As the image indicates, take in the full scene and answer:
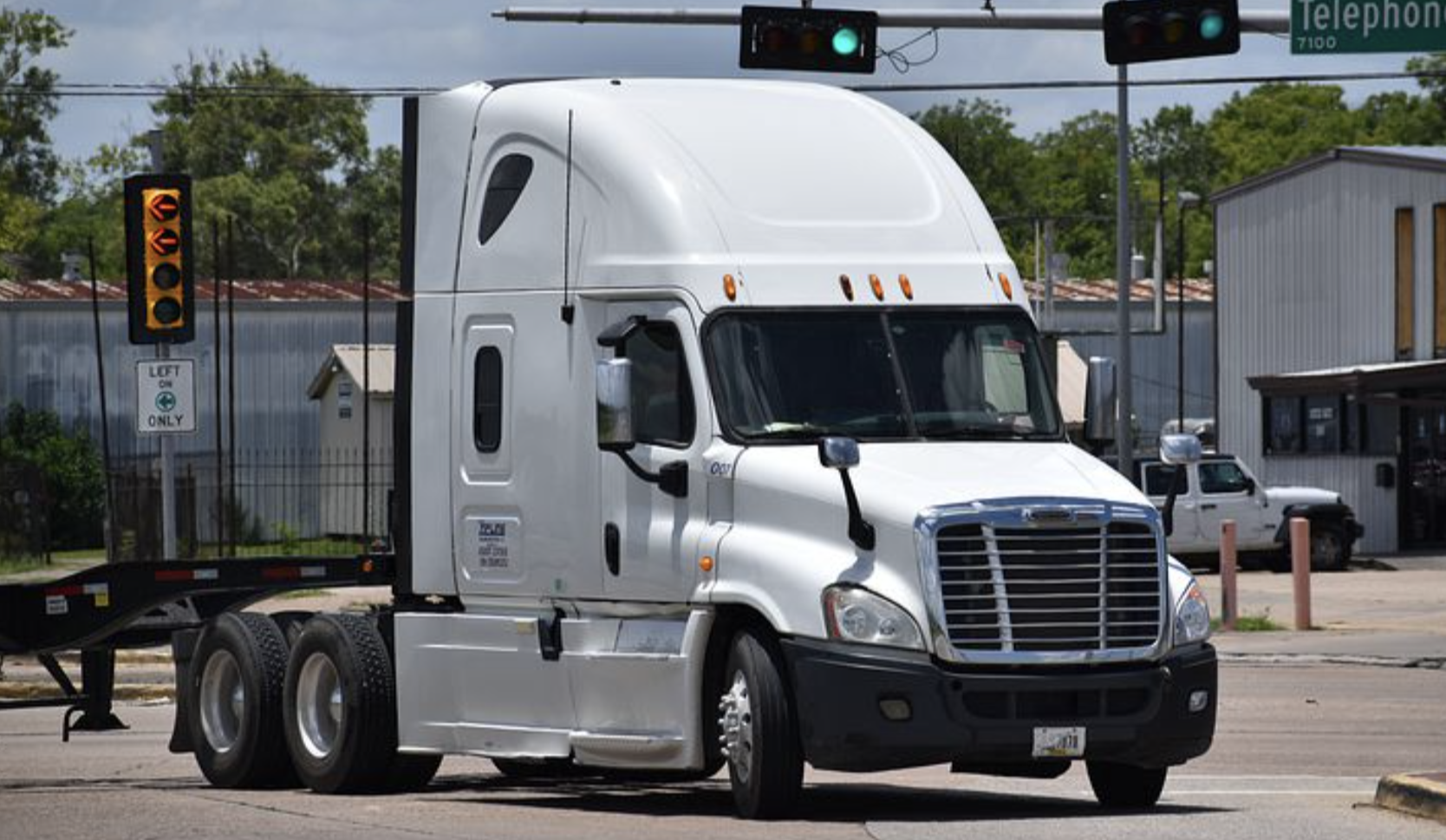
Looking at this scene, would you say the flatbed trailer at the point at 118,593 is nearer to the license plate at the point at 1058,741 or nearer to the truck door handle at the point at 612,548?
the truck door handle at the point at 612,548

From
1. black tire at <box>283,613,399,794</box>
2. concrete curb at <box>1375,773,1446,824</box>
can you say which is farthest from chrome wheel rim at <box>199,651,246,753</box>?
concrete curb at <box>1375,773,1446,824</box>

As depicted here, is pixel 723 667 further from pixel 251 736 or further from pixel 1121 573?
pixel 251 736

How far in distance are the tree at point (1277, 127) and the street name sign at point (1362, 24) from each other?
102 metres

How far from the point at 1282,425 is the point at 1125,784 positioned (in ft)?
130

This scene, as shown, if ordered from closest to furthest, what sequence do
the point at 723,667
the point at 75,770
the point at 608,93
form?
the point at 723,667, the point at 608,93, the point at 75,770

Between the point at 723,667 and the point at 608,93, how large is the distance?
3297mm

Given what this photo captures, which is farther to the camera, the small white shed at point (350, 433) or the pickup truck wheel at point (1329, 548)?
the small white shed at point (350, 433)

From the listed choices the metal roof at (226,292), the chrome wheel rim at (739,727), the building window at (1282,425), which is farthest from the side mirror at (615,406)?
the metal roof at (226,292)

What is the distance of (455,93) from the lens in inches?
653

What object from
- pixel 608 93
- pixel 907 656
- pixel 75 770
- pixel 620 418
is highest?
pixel 608 93

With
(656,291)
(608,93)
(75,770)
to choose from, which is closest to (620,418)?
(656,291)

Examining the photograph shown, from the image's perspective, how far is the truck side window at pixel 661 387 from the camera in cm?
1477

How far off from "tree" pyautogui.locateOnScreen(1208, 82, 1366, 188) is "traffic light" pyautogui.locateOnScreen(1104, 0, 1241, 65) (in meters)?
100

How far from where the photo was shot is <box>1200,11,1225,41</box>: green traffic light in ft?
85.6
